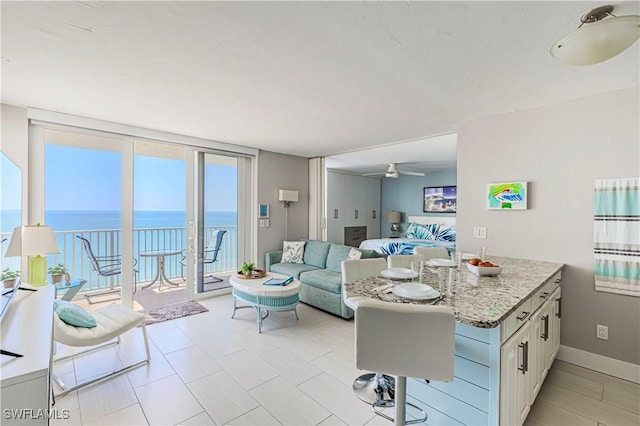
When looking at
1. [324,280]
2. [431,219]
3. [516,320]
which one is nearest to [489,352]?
[516,320]

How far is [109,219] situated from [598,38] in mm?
4904

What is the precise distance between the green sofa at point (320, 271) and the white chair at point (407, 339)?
7.83 ft

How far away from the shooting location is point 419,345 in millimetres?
1235

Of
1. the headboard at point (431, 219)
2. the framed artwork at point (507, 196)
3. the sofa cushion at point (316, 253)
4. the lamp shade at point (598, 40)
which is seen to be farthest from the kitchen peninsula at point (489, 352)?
the headboard at point (431, 219)

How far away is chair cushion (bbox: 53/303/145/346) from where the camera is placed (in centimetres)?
208

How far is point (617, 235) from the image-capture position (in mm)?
2438

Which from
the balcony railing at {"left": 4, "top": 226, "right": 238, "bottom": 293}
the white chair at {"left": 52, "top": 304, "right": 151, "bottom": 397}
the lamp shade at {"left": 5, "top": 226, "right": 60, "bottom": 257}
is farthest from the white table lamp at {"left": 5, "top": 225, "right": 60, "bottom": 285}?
the balcony railing at {"left": 4, "top": 226, "right": 238, "bottom": 293}

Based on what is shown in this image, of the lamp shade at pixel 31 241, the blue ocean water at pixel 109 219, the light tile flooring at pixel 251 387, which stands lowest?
the light tile flooring at pixel 251 387

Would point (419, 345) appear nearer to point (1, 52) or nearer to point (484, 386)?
point (484, 386)

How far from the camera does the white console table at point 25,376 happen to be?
991mm

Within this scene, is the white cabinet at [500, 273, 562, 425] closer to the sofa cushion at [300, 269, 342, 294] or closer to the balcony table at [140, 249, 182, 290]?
the sofa cushion at [300, 269, 342, 294]

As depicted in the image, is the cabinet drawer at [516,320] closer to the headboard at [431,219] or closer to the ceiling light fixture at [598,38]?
the ceiling light fixture at [598,38]

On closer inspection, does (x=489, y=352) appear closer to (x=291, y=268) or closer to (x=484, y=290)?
(x=484, y=290)

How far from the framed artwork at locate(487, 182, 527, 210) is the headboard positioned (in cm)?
385
